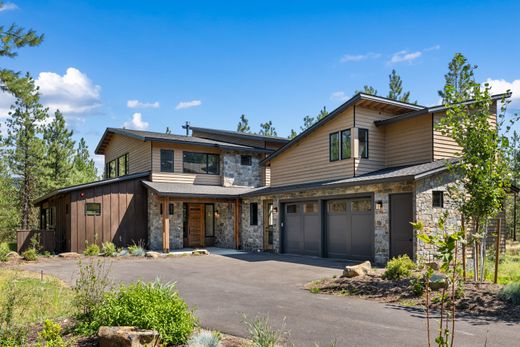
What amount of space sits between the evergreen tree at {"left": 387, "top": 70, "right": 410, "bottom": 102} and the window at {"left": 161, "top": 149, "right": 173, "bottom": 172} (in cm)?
1859

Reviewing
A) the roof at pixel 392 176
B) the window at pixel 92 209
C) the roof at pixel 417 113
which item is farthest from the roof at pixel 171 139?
the roof at pixel 417 113

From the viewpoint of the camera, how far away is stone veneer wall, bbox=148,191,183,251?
2131cm

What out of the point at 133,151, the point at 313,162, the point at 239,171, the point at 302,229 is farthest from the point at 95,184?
the point at 313,162

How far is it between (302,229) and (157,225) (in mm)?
7648

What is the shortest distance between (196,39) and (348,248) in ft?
35.1

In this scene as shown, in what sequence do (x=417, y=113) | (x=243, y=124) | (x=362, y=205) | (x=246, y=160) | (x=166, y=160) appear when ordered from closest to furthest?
1. (x=362, y=205)
2. (x=417, y=113)
3. (x=166, y=160)
4. (x=246, y=160)
5. (x=243, y=124)

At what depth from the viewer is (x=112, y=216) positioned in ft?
67.2

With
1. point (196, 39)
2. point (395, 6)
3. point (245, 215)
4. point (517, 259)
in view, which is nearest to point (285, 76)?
point (196, 39)

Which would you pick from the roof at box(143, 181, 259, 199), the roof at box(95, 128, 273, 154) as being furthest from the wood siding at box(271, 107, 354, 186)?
the roof at box(95, 128, 273, 154)

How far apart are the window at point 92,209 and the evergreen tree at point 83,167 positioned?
13.2 m

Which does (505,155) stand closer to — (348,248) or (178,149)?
(348,248)

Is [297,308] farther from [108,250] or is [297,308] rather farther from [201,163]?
[201,163]

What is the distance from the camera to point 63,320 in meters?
6.43

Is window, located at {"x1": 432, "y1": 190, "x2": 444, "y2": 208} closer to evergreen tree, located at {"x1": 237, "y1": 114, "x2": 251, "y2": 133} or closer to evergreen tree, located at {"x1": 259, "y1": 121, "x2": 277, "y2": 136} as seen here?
evergreen tree, located at {"x1": 237, "y1": 114, "x2": 251, "y2": 133}
